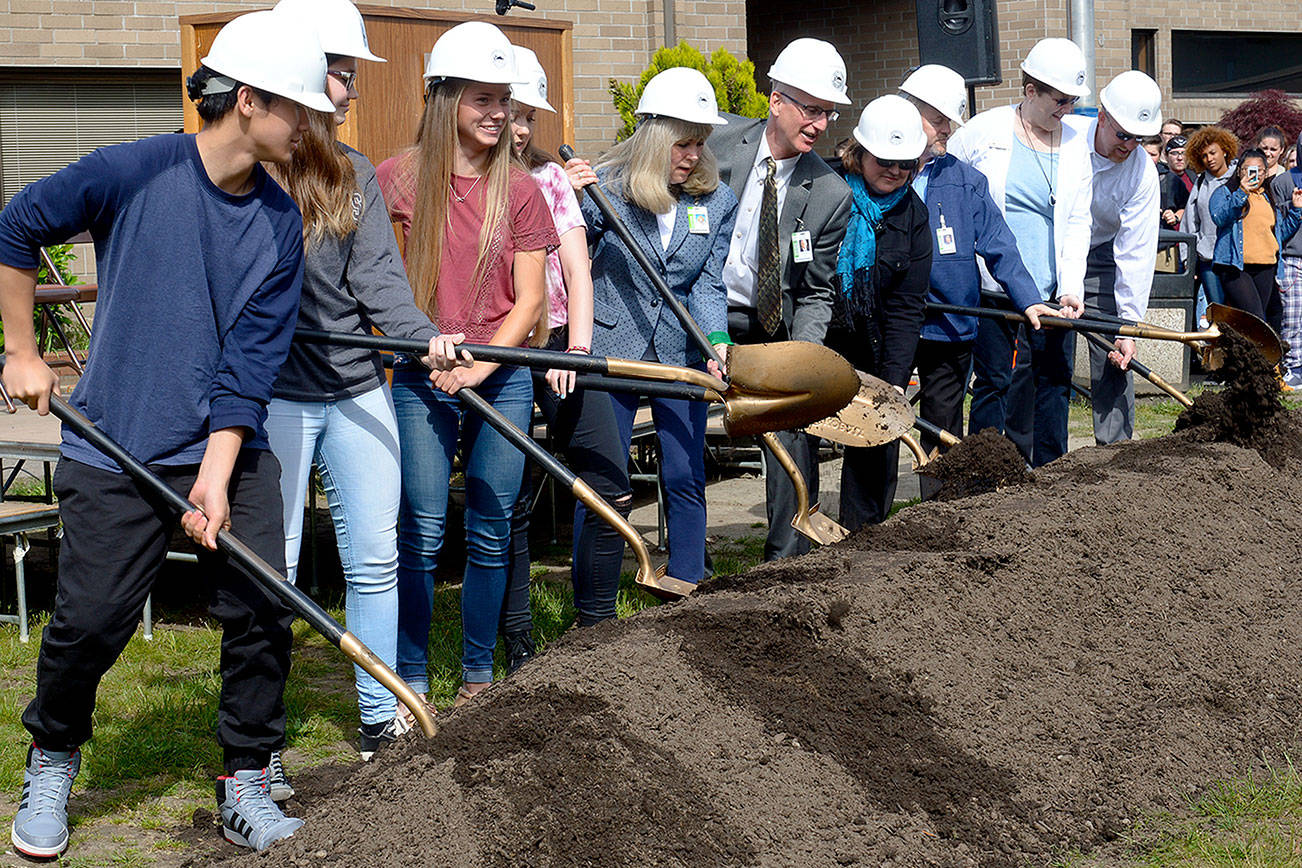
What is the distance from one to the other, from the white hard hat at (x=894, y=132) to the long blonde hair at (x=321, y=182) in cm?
230

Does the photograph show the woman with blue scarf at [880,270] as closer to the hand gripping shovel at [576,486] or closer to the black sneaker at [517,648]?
the black sneaker at [517,648]

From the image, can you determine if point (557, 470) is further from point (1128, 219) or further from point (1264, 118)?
point (1264, 118)

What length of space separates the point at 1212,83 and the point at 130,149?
1979 cm

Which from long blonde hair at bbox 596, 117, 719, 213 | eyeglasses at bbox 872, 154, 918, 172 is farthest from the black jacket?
long blonde hair at bbox 596, 117, 719, 213

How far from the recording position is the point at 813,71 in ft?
17.0

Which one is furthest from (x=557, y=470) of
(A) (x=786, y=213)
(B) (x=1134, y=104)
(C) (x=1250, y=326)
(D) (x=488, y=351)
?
(C) (x=1250, y=326)

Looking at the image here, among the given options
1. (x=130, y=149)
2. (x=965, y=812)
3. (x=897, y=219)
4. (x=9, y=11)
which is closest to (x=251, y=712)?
(x=130, y=149)

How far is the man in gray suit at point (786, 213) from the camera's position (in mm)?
5203

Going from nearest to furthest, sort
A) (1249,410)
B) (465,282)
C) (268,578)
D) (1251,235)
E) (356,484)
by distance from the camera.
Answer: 1. (268,578)
2. (356,484)
3. (465,282)
4. (1249,410)
5. (1251,235)

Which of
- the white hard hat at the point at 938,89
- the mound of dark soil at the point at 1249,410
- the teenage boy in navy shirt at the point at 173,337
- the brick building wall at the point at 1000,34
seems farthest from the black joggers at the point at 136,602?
the brick building wall at the point at 1000,34

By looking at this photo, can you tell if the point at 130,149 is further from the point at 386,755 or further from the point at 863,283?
the point at 863,283

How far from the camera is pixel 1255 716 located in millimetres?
3982

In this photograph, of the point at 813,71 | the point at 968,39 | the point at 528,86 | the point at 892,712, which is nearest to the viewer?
the point at 892,712

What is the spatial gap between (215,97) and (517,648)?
213cm
